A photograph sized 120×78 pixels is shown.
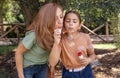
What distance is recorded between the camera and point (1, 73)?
7504 mm

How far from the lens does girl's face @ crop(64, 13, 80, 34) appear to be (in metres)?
2.76

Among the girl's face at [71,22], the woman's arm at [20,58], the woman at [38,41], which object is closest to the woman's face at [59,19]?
the woman at [38,41]

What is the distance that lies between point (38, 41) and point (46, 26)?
0.54ft

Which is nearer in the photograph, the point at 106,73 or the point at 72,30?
the point at 72,30

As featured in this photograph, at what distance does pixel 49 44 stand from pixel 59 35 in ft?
0.43

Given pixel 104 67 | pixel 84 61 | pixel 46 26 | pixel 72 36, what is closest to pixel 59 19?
pixel 46 26

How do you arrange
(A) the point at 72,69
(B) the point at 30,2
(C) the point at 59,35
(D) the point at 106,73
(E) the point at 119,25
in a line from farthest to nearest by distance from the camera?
(E) the point at 119,25 → (D) the point at 106,73 → (B) the point at 30,2 → (A) the point at 72,69 → (C) the point at 59,35

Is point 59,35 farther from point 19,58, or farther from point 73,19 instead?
point 19,58

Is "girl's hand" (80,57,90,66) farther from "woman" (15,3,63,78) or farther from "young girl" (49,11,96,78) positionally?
"woman" (15,3,63,78)

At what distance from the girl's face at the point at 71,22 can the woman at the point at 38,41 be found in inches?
5.0

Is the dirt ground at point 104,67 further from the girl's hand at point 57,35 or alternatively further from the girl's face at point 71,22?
the girl's hand at point 57,35

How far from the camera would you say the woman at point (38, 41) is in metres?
2.62

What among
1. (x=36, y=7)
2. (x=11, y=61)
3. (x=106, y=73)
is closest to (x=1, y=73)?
(x=11, y=61)

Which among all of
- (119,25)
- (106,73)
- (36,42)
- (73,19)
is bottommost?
(106,73)
